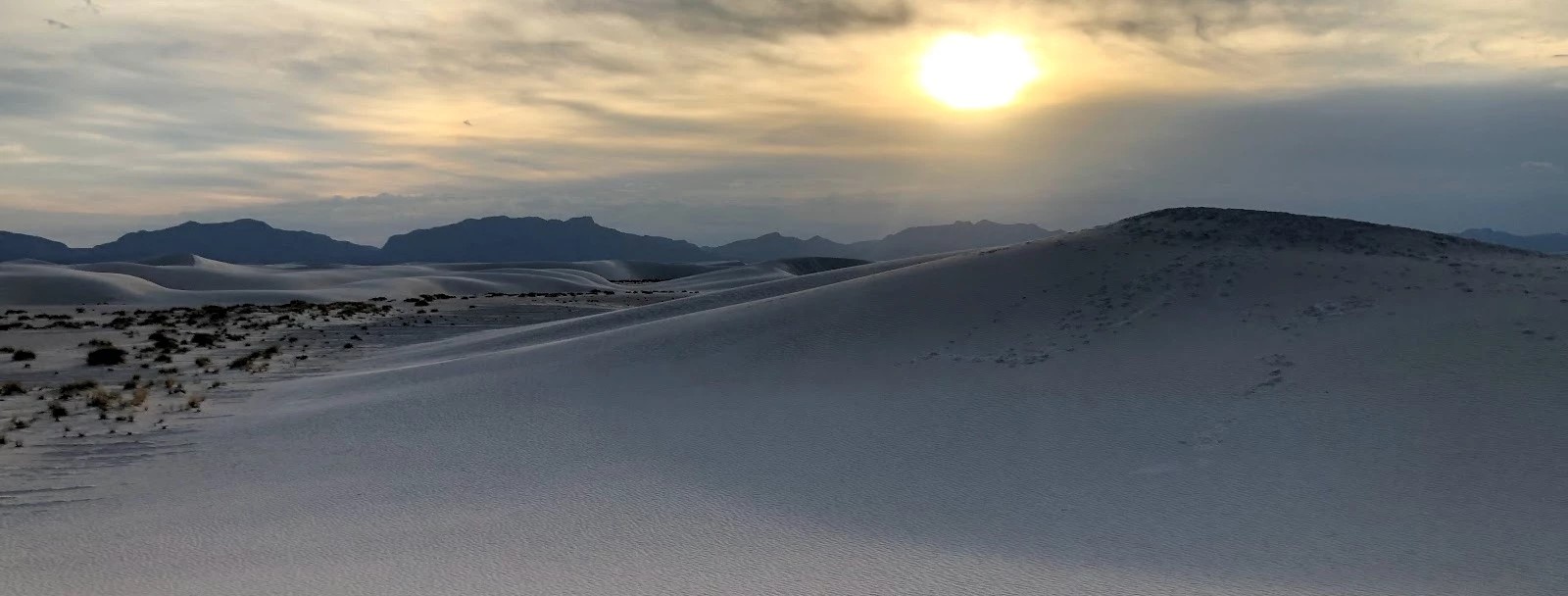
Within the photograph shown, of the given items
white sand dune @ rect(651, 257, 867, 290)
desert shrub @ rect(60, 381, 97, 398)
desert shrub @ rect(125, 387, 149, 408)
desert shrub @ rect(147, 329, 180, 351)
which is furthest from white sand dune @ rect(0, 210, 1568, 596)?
white sand dune @ rect(651, 257, 867, 290)

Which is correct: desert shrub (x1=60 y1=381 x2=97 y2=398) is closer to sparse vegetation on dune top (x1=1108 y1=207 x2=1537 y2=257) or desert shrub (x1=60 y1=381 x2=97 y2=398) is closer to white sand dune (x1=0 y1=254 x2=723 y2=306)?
sparse vegetation on dune top (x1=1108 y1=207 x2=1537 y2=257)

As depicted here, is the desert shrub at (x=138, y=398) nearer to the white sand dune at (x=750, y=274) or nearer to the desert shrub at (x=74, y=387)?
the desert shrub at (x=74, y=387)

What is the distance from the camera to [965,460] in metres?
9.54

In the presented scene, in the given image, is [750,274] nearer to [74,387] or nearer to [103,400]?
[74,387]

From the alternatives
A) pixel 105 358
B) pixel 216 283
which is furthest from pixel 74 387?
pixel 216 283

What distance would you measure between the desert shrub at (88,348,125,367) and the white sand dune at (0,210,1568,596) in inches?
294

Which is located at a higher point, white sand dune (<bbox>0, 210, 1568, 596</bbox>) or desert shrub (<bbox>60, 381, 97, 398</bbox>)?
white sand dune (<bbox>0, 210, 1568, 596</bbox>)

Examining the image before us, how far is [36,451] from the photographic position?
11578mm

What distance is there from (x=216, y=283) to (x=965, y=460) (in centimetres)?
7103

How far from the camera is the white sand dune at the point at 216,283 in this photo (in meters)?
50.9

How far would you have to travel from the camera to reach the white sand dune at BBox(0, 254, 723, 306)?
50.9m

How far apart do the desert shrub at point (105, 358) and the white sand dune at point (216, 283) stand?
32.9 m

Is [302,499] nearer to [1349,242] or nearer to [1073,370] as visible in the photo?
[1073,370]

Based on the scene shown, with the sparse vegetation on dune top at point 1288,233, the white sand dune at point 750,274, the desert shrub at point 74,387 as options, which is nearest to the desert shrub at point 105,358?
the desert shrub at point 74,387
